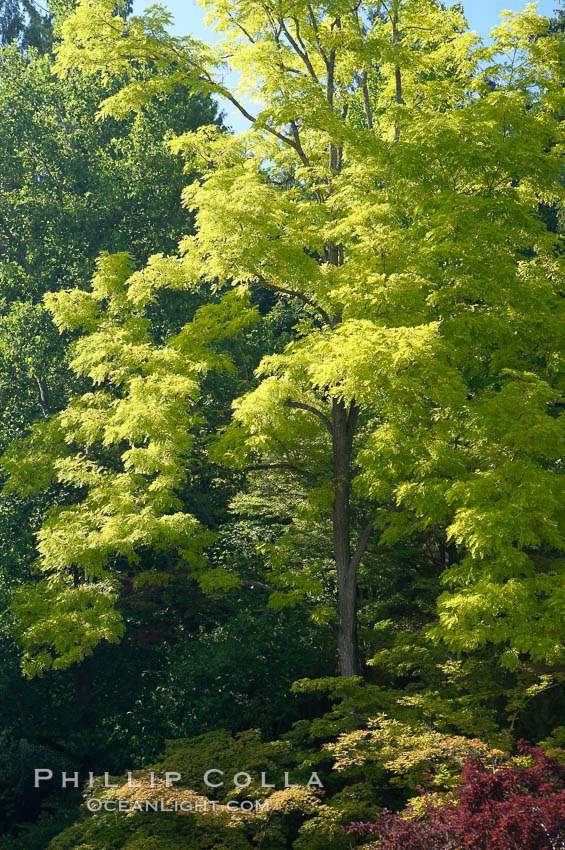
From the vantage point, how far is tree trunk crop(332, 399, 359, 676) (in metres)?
9.90

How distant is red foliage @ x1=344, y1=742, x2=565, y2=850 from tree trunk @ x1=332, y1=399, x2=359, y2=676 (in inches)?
177

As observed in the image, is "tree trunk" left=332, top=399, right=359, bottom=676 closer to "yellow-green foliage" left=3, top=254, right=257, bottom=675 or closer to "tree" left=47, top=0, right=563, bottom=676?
"tree" left=47, top=0, right=563, bottom=676

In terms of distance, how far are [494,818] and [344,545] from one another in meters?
5.51

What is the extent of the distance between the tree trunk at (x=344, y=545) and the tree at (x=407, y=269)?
28mm

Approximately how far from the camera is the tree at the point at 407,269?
286 inches

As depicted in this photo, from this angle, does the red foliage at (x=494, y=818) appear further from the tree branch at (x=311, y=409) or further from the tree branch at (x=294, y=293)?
the tree branch at (x=294, y=293)

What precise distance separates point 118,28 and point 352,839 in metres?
10.3

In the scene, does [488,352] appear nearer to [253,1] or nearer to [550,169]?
[550,169]

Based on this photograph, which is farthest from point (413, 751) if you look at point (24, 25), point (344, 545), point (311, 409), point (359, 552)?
point (24, 25)

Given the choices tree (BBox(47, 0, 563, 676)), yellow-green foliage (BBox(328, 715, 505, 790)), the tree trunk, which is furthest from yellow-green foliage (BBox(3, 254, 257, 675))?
yellow-green foliage (BBox(328, 715, 505, 790))

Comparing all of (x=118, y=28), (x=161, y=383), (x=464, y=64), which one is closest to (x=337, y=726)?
(x=161, y=383)

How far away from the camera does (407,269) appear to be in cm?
877

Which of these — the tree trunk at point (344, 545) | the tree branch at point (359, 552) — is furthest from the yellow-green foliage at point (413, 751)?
the tree branch at point (359, 552)

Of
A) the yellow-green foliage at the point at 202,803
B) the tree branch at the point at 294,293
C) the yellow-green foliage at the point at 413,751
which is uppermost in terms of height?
the tree branch at the point at 294,293
